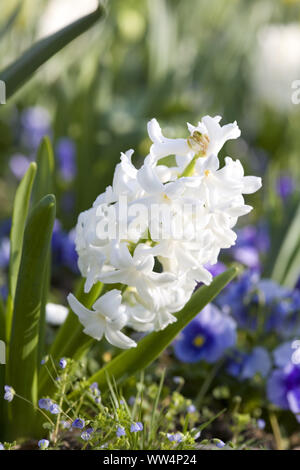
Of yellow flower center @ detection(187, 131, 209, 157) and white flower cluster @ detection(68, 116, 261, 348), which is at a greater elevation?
yellow flower center @ detection(187, 131, 209, 157)

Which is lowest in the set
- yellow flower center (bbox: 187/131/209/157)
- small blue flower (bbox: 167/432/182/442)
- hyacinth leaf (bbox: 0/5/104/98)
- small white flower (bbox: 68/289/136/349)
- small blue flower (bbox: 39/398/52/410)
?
small blue flower (bbox: 167/432/182/442)

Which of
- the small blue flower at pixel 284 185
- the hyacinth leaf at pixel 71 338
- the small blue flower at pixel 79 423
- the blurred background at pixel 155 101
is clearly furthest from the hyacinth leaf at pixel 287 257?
the small blue flower at pixel 79 423

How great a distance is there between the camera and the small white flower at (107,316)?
922 millimetres

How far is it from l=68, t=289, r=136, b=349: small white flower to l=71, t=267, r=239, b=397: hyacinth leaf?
0.10 m

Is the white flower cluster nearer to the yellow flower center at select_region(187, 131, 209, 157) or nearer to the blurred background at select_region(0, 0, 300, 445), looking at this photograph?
the yellow flower center at select_region(187, 131, 209, 157)

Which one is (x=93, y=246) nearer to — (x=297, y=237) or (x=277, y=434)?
(x=277, y=434)

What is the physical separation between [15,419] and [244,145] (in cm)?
204

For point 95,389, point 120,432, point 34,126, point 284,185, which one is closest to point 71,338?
point 95,389

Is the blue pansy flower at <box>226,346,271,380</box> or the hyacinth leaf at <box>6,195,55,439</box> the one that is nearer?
the hyacinth leaf at <box>6,195,55,439</box>

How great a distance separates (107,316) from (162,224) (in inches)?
6.6

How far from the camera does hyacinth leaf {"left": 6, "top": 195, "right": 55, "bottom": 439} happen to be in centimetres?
92

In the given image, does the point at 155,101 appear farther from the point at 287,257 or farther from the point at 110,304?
the point at 110,304

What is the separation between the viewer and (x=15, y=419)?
3.65 ft

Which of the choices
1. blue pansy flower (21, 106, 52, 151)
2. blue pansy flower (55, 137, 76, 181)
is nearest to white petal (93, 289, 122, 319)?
blue pansy flower (55, 137, 76, 181)
